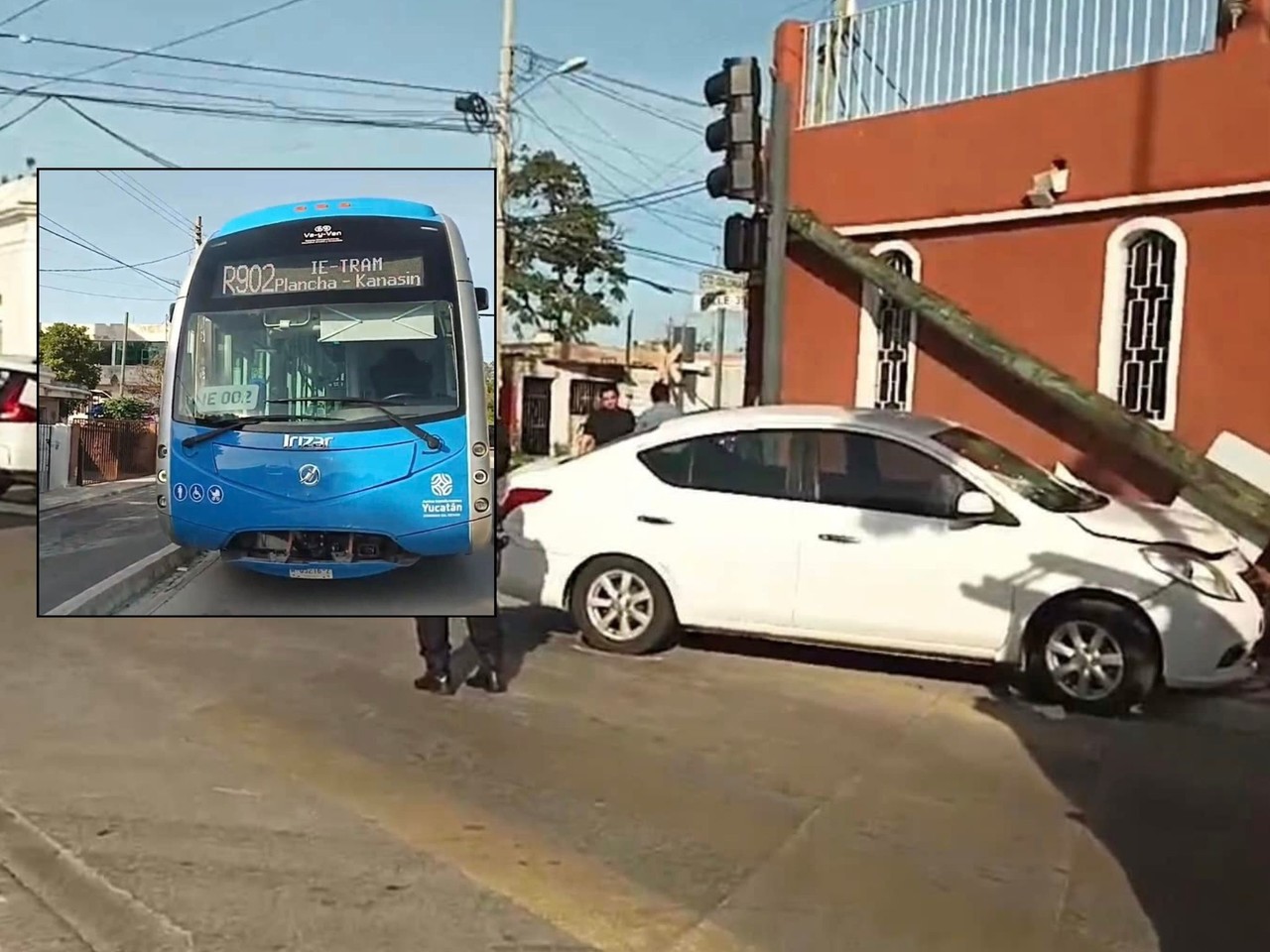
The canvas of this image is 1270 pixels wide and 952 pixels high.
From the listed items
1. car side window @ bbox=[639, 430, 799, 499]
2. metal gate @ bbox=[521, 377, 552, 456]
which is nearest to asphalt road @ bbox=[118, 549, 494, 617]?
→ car side window @ bbox=[639, 430, 799, 499]

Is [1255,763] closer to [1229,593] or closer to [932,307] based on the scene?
[1229,593]

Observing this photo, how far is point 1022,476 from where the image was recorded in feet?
24.4

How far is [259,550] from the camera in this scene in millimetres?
4387

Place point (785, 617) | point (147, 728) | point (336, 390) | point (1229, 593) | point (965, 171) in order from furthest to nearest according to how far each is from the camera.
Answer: point (965, 171) < point (785, 617) < point (1229, 593) < point (147, 728) < point (336, 390)

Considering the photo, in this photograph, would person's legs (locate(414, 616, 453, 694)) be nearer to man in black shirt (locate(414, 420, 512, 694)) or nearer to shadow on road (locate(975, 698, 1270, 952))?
man in black shirt (locate(414, 420, 512, 694))

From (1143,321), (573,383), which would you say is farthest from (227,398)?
(573,383)

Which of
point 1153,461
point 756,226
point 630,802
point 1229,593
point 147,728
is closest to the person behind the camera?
point 630,802

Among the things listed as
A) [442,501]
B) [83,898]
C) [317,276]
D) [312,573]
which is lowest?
[83,898]

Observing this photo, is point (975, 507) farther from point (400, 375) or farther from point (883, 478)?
point (400, 375)

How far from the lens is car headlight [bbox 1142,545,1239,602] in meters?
6.74

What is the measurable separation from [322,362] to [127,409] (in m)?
0.70

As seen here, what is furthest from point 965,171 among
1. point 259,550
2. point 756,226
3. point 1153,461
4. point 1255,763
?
point 259,550

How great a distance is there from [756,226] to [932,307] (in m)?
1.60

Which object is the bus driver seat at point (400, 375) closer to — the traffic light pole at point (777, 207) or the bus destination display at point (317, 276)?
the bus destination display at point (317, 276)
